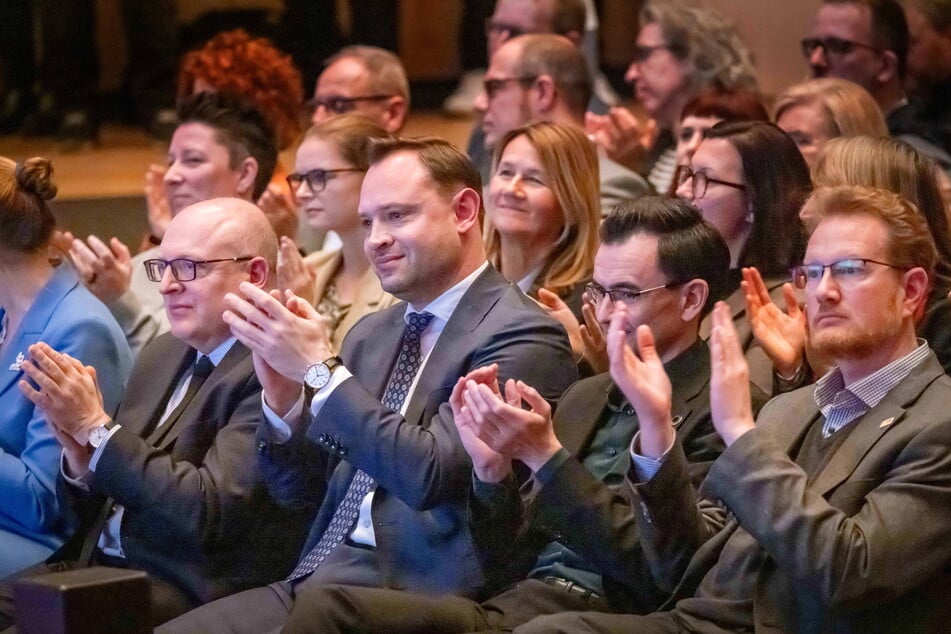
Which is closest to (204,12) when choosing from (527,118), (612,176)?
(527,118)

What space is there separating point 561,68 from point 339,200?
1.08m

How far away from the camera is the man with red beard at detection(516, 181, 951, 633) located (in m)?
2.32

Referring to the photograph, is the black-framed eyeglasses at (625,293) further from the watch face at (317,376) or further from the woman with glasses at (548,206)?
the woman with glasses at (548,206)

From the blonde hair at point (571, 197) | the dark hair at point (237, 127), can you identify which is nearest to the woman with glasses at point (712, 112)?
the blonde hair at point (571, 197)

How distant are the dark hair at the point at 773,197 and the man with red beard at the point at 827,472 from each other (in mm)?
693

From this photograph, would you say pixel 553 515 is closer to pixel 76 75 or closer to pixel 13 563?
pixel 13 563

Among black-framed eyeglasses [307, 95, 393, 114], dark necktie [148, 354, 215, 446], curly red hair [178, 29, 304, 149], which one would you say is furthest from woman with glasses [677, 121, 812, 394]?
curly red hair [178, 29, 304, 149]

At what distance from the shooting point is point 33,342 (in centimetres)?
337

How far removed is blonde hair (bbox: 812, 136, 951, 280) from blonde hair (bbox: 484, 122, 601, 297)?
62cm

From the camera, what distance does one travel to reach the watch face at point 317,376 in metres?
2.78

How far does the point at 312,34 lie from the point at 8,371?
4.23 metres

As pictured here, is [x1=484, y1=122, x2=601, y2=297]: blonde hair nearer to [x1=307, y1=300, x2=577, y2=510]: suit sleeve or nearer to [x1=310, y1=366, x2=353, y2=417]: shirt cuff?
[x1=307, y1=300, x2=577, y2=510]: suit sleeve

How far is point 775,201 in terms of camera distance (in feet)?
11.1

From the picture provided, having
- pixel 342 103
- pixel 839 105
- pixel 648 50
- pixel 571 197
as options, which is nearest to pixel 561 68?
pixel 648 50
